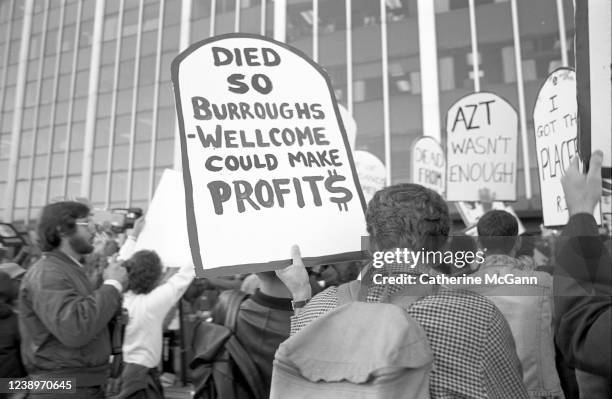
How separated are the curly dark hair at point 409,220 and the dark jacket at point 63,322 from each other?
1688 mm

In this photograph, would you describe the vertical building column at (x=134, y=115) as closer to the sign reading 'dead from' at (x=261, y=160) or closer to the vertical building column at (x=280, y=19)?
the vertical building column at (x=280, y=19)

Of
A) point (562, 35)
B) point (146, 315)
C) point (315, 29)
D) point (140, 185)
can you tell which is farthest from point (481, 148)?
point (140, 185)

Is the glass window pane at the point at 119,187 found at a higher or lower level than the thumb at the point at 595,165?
higher

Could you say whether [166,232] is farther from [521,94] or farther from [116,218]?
[521,94]

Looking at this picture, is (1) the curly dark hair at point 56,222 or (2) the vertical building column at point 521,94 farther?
(2) the vertical building column at point 521,94

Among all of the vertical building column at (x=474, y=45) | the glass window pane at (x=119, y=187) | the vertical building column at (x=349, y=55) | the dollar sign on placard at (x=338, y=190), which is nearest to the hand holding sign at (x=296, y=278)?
the dollar sign on placard at (x=338, y=190)

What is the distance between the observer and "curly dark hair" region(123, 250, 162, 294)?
395cm

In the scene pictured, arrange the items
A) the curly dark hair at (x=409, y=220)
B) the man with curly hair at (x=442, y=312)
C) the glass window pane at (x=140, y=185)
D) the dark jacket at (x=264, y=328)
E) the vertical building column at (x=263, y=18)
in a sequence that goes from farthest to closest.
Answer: the glass window pane at (x=140, y=185) → the vertical building column at (x=263, y=18) → the dark jacket at (x=264, y=328) → the curly dark hair at (x=409, y=220) → the man with curly hair at (x=442, y=312)

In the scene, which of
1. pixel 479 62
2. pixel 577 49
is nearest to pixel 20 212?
pixel 479 62

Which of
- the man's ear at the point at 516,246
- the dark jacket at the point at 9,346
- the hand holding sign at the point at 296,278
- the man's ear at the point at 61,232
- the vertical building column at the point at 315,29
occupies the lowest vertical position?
the dark jacket at the point at 9,346

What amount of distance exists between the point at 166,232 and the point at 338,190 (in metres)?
2.50

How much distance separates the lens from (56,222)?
2.96 metres

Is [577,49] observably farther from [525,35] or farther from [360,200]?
[525,35]

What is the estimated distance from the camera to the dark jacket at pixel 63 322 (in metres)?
2.60
